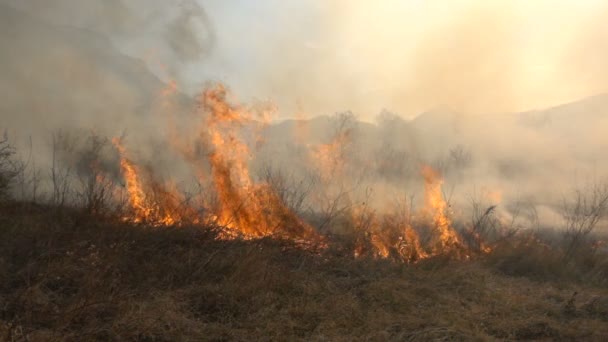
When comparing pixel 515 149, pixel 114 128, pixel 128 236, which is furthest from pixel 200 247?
pixel 515 149

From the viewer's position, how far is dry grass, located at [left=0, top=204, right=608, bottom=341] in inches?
235

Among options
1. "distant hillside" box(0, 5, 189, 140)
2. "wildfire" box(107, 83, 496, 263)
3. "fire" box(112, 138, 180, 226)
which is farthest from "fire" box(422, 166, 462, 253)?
"distant hillside" box(0, 5, 189, 140)

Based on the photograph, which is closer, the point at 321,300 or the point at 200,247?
the point at 321,300

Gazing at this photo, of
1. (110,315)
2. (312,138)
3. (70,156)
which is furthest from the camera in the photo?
(312,138)

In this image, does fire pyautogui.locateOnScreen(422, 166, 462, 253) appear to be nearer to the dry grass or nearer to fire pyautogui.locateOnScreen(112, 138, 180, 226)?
the dry grass

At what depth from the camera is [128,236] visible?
29.3 ft

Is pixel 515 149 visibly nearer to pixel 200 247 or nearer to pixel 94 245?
pixel 200 247

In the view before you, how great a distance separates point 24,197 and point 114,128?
812 cm

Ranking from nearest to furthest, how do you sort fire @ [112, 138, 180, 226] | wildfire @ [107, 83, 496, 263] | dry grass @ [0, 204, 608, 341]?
dry grass @ [0, 204, 608, 341] < fire @ [112, 138, 180, 226] < wildfire @ [107, 83, 496, 263]

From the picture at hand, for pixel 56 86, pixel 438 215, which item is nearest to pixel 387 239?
pixel 438 215

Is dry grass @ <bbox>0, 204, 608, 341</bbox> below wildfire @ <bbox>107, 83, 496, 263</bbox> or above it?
below

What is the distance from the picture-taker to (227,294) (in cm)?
732

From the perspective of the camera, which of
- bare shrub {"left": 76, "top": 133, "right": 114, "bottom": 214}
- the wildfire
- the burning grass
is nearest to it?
the burning grass

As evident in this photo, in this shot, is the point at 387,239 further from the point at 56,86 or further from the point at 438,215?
the point at 56,86
